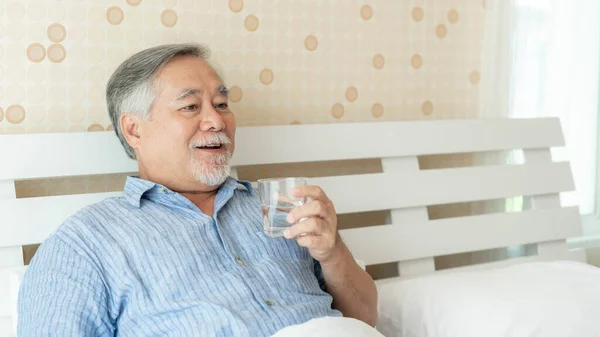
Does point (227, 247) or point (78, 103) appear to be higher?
point (78, 103)

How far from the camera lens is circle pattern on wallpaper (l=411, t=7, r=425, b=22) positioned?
231 cm

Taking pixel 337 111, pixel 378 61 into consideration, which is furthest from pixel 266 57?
pixel 378 61

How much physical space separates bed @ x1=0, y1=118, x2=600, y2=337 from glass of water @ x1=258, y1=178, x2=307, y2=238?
513 millimetres

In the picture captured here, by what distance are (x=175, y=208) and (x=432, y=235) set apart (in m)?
0.92

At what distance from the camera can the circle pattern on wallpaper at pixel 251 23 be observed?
203cm

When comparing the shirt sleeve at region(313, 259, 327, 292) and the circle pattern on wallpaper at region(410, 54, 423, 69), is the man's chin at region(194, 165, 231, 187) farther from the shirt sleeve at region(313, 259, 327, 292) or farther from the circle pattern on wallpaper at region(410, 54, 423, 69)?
the circle pattern on wallpaper at region(410, 54, 423, 69)

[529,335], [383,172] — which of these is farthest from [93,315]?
[383,172]

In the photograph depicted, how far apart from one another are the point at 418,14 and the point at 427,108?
32 cm

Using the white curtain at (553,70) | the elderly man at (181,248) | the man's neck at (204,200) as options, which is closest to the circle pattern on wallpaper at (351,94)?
the white curtain at (553,70)

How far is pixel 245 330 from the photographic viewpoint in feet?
4.50

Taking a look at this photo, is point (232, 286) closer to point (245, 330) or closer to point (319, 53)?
point (245, 330)

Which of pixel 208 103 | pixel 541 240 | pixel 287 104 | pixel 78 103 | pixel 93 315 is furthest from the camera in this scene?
pixel 541 240

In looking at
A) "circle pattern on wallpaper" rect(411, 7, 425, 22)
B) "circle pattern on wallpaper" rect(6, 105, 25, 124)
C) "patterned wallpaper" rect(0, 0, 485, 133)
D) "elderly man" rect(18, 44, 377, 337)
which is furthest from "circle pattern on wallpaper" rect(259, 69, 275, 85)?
"circle pattern on wallpaper" rect(6, 105, 25, 124)

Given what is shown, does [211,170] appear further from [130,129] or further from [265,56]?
[265,56]
